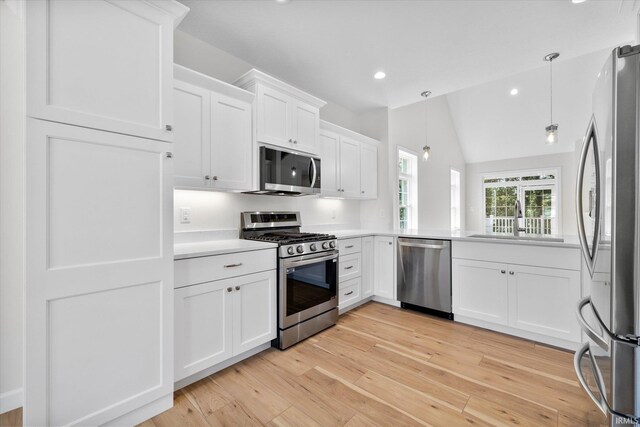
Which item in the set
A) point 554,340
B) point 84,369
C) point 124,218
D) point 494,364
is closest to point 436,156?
point 554,340

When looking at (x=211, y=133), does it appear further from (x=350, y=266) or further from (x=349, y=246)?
(x=350, y=266)

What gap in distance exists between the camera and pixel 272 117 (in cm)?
272

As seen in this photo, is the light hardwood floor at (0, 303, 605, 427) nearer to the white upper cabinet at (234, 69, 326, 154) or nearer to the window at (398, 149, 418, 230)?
the white upper cabinet at (234, 69, 326, 154)

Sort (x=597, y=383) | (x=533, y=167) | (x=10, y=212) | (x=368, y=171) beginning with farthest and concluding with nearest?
(x=533, y=167), (x=368, y=171), (x=10, y=212), (x=597, y=383)

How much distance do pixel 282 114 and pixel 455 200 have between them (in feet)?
18.9

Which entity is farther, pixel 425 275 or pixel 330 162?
pixel 330 162

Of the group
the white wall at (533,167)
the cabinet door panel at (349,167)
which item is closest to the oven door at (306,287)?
the cabinet door panel at (349,167)

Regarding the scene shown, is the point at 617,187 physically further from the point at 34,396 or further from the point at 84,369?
the point at 34,396

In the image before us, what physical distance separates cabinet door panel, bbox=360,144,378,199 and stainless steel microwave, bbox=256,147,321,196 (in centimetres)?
107

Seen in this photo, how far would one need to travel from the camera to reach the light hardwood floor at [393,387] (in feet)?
5.40

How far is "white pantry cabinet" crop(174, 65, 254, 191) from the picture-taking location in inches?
85.0

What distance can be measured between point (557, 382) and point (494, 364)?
376 mm

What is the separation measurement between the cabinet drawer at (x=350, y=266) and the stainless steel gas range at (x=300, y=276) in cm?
22

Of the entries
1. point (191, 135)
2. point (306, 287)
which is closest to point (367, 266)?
point (306, 287)
